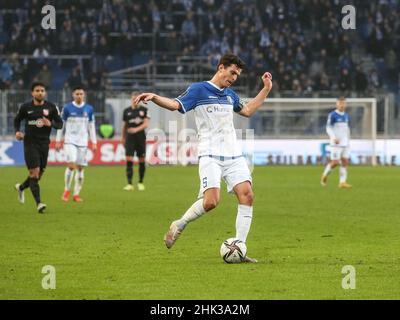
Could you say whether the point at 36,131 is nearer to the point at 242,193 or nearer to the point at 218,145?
the point at 218,145

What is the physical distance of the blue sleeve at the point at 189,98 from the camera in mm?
11797

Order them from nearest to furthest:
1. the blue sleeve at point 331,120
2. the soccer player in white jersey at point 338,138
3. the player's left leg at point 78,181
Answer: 1. the player's left leg at point 78,181
2. the soccer player in white jersey at point 338,138
3. the blue sleeve at point 331,120

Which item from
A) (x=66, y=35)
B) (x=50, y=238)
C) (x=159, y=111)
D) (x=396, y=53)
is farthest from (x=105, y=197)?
(x=396, y=53)

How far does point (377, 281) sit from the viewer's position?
10.1m

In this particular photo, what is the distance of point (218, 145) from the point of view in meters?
12.0

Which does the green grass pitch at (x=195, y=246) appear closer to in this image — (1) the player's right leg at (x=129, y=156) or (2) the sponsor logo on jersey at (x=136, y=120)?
(1) the player's right leg at (x=129, y=156)

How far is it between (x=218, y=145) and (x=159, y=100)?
1.08 metres

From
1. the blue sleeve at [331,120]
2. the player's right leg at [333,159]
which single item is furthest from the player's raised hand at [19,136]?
the blue sleeve at [331,120]

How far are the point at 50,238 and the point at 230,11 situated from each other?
3279cm

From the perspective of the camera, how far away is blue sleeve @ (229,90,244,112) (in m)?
12.1

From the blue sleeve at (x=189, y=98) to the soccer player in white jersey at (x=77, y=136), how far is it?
1086 centimetres

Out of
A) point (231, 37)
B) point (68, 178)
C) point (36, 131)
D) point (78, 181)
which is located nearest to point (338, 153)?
point (78, 181)

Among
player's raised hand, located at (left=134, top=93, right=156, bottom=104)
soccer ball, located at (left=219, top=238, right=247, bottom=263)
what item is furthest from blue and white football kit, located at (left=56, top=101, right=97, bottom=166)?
player's raised hand, located at (left=134, top=93, right=156, bottom=104)
